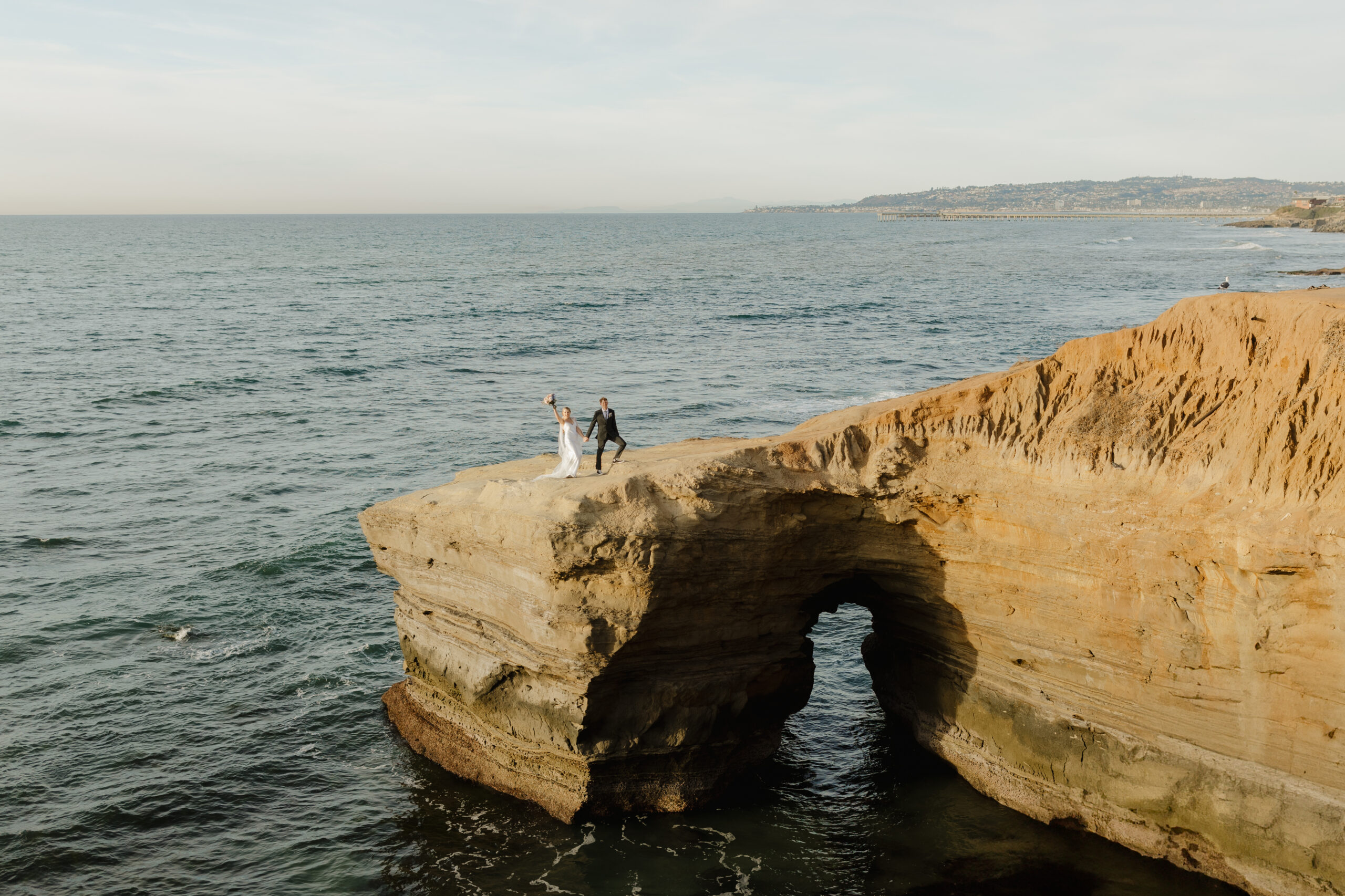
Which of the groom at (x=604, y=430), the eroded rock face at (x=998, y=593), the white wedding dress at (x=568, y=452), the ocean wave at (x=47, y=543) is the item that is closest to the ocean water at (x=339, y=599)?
the ocean wave at (x=47, y=543)

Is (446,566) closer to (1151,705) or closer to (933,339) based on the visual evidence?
(1151,705)

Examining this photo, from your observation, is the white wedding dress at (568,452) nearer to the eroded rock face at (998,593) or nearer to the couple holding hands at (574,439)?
the couple holding hands at (574,439)

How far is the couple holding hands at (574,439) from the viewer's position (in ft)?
50.7

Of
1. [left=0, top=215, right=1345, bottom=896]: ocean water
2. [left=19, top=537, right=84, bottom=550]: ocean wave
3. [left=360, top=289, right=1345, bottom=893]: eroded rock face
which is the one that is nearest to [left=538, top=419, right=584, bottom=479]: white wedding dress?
[left=360, top=289, right=1345, bottom=893]: eroded rock face

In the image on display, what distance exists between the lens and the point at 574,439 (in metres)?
15.6

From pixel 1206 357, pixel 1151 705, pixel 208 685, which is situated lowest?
pixel 208 685

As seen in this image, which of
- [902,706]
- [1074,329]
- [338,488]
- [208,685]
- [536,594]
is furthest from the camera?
[1074,329]

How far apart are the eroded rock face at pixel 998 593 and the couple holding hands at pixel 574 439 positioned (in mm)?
629

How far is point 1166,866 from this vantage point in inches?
508

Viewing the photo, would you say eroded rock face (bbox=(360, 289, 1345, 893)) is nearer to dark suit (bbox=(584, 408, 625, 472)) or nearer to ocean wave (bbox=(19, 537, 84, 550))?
dark suit (bbox=(584, 408, 625, 472))

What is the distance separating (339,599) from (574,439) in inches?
414

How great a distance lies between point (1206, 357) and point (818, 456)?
17.8 ft

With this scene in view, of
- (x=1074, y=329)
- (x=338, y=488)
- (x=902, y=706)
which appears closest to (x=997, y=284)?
(x=1074, y=329)

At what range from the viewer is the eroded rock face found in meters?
11.6
